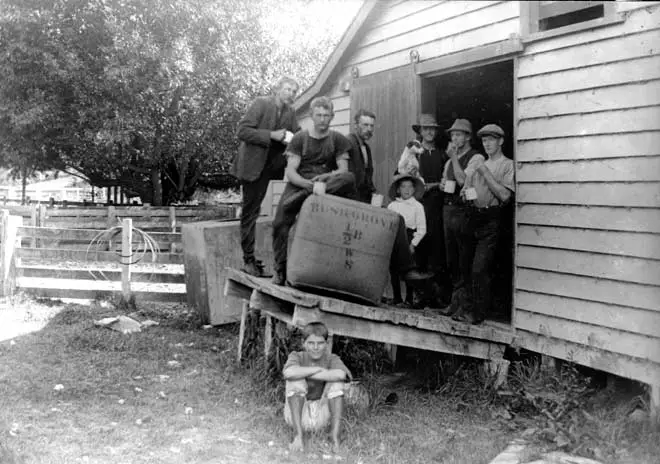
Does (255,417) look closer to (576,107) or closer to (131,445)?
(131,445)

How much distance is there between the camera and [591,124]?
5531mm

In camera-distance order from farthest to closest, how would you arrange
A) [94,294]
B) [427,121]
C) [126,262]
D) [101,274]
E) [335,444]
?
1. [101,274]
2. [94,294]
3. [126,262]
4. [427,121]
5. [335,444]

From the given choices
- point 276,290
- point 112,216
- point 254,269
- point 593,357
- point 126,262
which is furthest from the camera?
point 112,216

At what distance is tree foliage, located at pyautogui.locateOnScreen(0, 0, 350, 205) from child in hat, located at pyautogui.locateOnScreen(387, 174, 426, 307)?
1683 centimetres

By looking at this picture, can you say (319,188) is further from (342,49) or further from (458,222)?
(342,49)

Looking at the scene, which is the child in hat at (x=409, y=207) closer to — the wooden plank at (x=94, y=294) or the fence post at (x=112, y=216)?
the wooden plank at (x=94, y=294)

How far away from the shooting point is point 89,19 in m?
21.8

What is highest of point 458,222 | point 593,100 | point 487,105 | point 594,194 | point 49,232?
point 487,105

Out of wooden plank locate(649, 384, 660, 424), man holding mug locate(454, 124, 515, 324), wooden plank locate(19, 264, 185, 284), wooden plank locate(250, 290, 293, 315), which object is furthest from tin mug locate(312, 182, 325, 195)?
wooden plank locate(19, 264, 185, 284)

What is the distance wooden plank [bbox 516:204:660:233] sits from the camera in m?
5.08

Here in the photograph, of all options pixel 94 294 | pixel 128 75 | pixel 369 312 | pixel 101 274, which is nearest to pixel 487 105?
pixel 369 312

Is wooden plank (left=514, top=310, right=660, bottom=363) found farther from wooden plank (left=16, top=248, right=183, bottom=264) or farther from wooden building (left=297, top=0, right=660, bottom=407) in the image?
wooden plank (left=16, top=248, right=183, bottom=264)

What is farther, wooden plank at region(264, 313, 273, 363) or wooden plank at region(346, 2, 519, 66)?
wooden plank at region(264, 313, 273, 363)

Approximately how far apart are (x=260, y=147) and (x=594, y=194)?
330 cm
